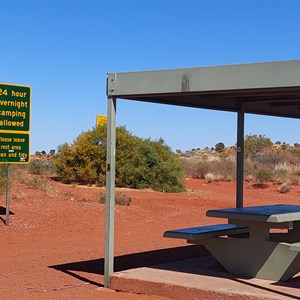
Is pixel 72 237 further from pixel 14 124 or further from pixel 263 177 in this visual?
pixel 263 177

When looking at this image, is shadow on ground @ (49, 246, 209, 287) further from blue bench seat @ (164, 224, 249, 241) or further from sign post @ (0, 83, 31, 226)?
sign post @ (0, 83, 31, 226)

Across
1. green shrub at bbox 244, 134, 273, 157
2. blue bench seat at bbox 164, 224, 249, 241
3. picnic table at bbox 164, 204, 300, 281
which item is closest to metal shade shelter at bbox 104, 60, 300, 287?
blue bench seat at bbox 164, 224, 249, 241

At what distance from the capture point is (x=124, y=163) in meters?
29.1

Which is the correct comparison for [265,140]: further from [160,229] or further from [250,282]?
[250,282]

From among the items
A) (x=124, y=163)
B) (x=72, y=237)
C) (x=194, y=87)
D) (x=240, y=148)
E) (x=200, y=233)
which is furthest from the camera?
(x=124, y=163)

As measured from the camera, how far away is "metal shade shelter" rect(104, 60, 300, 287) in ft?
26.1

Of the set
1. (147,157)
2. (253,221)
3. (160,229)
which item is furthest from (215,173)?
(253,221)

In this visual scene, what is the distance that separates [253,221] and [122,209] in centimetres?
1019

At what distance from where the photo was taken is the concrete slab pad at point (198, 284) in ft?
26.9

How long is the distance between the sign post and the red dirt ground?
1390 mm

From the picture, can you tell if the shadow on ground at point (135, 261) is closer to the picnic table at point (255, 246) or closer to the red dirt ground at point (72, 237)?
the red dirt ground at point (72, 237)

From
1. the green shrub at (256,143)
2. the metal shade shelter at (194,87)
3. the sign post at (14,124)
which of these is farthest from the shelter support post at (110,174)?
the green shrub at (256,143)

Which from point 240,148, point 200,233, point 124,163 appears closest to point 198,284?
point 200,233

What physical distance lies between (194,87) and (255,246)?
235cm
